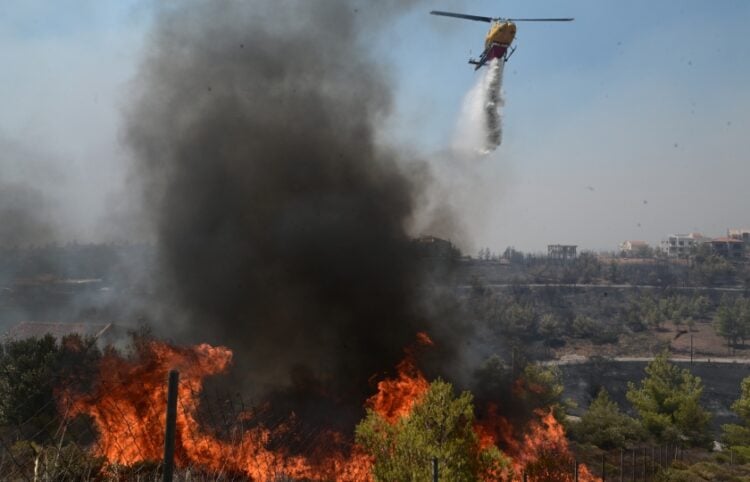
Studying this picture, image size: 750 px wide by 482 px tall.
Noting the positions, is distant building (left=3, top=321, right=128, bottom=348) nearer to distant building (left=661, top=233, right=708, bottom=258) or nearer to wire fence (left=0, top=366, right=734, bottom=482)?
wire fence (left=0, top=366, right=734, bottom=482)

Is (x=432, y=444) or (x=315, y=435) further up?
(x=432, y=444)

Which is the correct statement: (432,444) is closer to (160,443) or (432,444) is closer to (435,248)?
(160,443)

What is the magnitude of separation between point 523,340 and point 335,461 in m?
75.8

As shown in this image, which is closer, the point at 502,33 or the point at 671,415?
the point at 502,33

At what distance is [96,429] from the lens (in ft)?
72.9

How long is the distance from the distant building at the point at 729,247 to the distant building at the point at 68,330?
16003cm

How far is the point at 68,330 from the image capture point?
4138 centimetres

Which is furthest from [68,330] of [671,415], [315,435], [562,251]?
[562,251]

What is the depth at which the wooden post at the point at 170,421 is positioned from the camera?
18.9 feet

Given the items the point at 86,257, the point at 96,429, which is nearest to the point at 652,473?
the point at 96,429

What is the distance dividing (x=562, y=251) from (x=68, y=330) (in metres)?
160

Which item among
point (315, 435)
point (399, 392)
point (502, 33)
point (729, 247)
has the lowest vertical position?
point (315, 435)

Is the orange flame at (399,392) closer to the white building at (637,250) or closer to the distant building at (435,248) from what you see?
→ the distant building at (435,248)

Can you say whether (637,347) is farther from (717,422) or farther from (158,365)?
(158,365)
